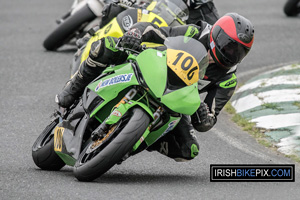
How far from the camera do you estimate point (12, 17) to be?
15.9m

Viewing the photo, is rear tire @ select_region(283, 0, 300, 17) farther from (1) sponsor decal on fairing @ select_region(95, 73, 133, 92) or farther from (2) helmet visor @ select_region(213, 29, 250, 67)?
(1) sponsor decal on fairing @ select_region(95, 73, 133, 92)

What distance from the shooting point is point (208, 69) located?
6957mm

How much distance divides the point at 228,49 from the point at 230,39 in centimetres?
10

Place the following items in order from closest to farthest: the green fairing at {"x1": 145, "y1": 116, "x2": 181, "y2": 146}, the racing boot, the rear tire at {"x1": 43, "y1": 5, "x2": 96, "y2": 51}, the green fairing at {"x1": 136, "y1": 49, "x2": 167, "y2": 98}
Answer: the green fairing at {"x1": 136, "y1": 49, "x2": 167, "y2": 98} < the green fairing at {"x1": 145, "y1": 116, "x2": 181, "y2": 146} < the racing boot < the rear tire at {"x1": 43, "y1": 5, "x2": 96, "y2": 51}

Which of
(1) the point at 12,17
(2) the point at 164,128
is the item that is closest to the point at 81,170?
(2) the point at 164,128

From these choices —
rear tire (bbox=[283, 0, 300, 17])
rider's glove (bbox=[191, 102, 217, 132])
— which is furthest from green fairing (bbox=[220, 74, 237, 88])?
rear tire (bbox=[283, 0, 300, 17])

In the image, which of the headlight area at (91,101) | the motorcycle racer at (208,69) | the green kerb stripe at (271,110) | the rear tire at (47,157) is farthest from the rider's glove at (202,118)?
the green kerb stripe at (271,110)

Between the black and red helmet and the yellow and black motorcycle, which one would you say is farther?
the yellow and black motorcycle

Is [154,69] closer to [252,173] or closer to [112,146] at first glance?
[112,146]

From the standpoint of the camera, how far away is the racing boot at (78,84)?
21.6 feet

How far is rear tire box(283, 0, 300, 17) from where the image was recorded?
15969mm

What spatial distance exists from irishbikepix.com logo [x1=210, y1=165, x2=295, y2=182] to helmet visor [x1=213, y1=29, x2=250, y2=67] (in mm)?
950

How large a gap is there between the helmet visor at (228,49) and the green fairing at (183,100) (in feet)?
2.68

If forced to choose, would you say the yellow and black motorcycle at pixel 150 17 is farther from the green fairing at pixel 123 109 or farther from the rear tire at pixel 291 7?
the rear tire at pixel 291 7
